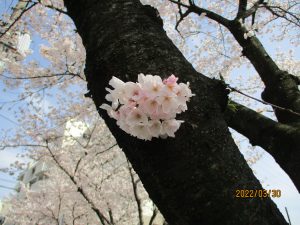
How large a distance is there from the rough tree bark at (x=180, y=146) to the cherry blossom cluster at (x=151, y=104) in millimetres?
58

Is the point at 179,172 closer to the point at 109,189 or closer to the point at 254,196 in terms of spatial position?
the point at 254,196

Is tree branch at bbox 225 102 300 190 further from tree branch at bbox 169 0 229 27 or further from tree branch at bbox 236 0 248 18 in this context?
tree branch at bbox 236 0 248 18

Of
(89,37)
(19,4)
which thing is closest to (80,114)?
(19,4)

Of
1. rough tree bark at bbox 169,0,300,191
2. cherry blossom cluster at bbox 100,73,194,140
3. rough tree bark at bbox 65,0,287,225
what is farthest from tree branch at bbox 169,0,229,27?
cherry blossom cluster at bbox 100,73,194,140

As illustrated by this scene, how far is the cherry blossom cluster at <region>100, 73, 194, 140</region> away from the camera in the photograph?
1.34 m

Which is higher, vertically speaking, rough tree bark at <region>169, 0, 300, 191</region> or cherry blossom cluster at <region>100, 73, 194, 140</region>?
rough tree bark at <region>169, 0, 300, 191</region>

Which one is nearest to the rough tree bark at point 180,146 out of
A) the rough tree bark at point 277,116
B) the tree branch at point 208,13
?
the rough tree bark at point 277,116

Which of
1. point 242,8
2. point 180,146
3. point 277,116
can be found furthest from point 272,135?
point 242,8

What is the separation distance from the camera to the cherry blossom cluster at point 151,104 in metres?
1.34

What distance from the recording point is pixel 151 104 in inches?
54.2

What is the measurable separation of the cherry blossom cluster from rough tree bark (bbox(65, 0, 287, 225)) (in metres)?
0.06

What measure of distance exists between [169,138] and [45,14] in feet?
39.9

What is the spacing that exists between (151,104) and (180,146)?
8.6 inches

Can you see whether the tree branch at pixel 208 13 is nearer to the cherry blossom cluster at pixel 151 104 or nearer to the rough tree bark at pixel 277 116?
the rough tree bark at pixel 277 116
